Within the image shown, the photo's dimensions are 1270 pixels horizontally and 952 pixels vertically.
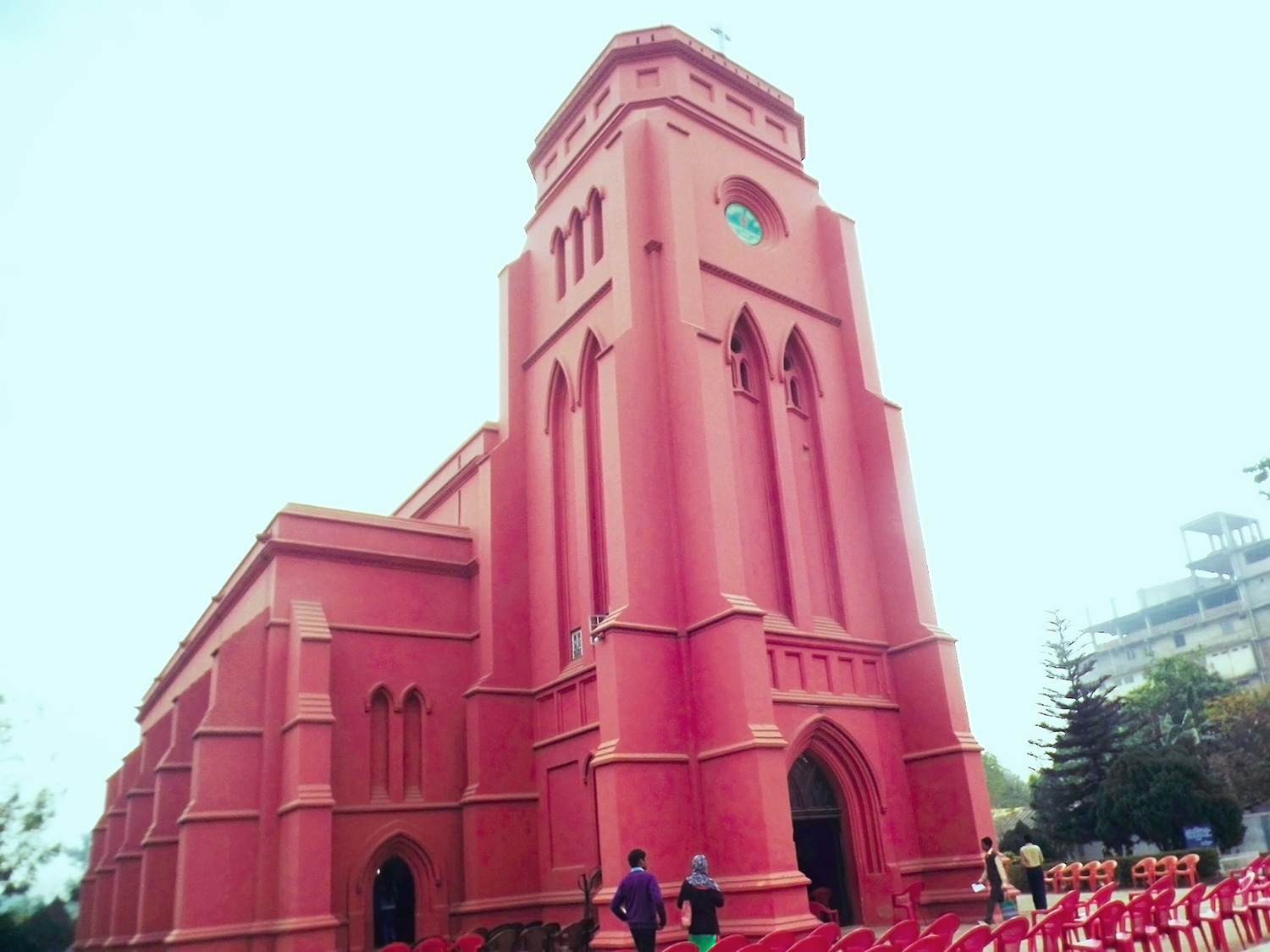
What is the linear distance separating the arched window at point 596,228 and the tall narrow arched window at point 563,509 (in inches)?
105

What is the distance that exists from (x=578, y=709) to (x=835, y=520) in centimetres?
639

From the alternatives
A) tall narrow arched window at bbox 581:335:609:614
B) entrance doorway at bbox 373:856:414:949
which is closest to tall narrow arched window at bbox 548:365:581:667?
tall narrow arched window at bbox 581:335:609:614

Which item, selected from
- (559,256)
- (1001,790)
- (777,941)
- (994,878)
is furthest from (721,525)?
(1001,790)

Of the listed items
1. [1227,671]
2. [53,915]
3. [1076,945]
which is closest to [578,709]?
[1076,945]

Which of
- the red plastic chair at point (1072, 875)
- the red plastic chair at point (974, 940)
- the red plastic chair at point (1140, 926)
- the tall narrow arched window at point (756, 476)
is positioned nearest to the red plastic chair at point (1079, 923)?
the red plastic chair at point (1140, 926)

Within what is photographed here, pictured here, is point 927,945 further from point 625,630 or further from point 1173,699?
point 1173,699

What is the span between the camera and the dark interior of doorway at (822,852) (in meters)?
17.7

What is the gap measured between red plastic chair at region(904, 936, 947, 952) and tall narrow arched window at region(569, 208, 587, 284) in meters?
16.8

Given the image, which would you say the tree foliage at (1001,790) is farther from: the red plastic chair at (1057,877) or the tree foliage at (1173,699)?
the red plastic chair at (1057,877)

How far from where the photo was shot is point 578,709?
1889 centimetres

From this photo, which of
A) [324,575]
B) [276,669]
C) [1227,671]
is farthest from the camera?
[1227,671]

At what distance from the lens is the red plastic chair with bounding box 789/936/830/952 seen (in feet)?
27.3

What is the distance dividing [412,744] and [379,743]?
0.69 meters

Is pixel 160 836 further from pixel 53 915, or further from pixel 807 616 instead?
pixel 53 915
